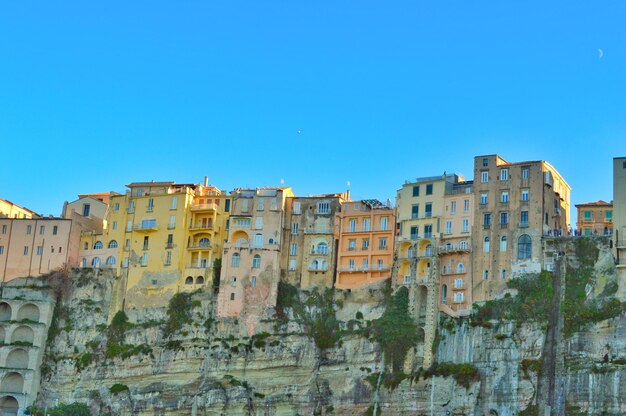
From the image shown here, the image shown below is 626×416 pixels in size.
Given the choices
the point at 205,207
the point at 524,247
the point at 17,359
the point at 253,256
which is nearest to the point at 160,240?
the point at 205,207

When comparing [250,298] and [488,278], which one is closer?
[488,278]

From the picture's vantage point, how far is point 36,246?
108375 millimetres

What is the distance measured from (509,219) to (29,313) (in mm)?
40049

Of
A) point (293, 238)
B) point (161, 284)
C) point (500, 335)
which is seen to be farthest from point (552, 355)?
point (161, 284)

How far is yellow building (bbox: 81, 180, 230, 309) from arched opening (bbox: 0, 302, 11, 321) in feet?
23.6

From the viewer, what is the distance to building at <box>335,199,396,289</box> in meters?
100

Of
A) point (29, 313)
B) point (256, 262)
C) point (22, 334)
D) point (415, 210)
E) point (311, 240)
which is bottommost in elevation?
point (22, 334)

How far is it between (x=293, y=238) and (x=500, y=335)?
20.1m

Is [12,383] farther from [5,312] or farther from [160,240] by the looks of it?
[160,240]

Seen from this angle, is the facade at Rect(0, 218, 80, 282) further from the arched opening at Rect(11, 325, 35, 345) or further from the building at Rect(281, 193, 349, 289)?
the building at Rect(281, 193, 349, 289)

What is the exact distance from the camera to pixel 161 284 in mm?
104125

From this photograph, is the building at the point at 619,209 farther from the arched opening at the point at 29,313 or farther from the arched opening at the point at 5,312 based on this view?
the arched opening at the point at 5,312

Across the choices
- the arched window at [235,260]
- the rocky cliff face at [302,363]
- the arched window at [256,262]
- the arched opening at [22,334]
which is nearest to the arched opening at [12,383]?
the rocky cliff face at [302,363]

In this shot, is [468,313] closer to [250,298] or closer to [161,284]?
[250,298]
